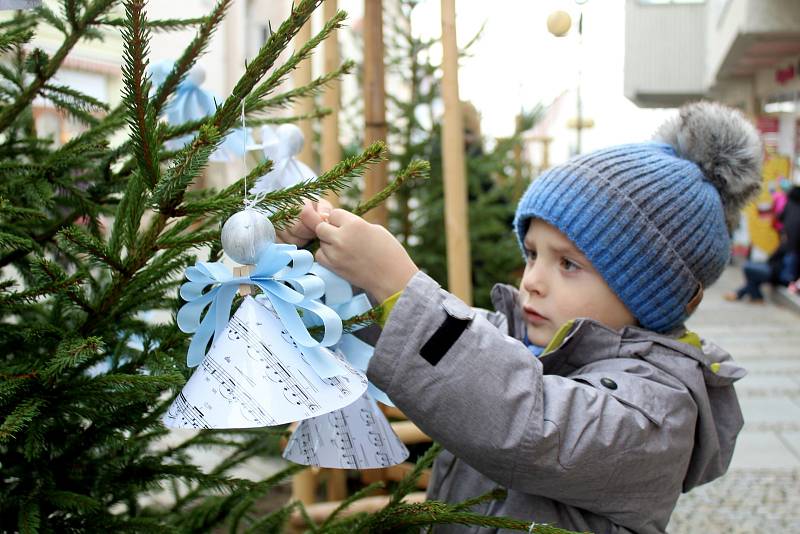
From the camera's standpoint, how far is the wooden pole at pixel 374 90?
8.65 ft

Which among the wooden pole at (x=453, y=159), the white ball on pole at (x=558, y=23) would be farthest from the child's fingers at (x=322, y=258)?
the white ball on pole at (x=558, y=23)

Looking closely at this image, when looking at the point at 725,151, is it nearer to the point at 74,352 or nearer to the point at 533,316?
the point at 533,316

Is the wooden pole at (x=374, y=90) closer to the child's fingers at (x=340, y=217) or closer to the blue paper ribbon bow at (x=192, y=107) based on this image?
the blue paper ribbon bow at (x=192, y=107)

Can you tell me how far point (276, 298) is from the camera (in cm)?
95

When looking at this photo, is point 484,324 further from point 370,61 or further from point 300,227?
point 370,61

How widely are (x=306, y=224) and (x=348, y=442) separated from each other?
0.31 m

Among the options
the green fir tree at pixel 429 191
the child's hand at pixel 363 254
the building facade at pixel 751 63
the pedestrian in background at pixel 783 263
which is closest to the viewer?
the child's hand at pixel 363 254

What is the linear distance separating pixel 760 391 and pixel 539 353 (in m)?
5.13

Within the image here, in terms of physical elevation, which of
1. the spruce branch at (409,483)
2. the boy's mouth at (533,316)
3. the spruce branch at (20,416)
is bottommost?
the spruce branch at (409,483)

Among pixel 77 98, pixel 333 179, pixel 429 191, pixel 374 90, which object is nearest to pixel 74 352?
pixel 333 179

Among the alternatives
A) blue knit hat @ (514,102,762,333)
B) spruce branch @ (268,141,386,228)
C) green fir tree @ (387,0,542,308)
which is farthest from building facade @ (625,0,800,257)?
spruce branch @ (268,141,386,228)

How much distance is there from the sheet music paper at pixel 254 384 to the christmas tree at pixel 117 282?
5 centimetres

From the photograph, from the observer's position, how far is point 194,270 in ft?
3.15

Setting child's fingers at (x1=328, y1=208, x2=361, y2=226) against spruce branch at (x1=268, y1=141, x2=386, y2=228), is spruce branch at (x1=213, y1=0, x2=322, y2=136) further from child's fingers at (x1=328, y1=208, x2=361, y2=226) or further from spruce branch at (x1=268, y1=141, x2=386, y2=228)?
child's fingers at (x1=328, y1=208, x2=361, y2=226)
